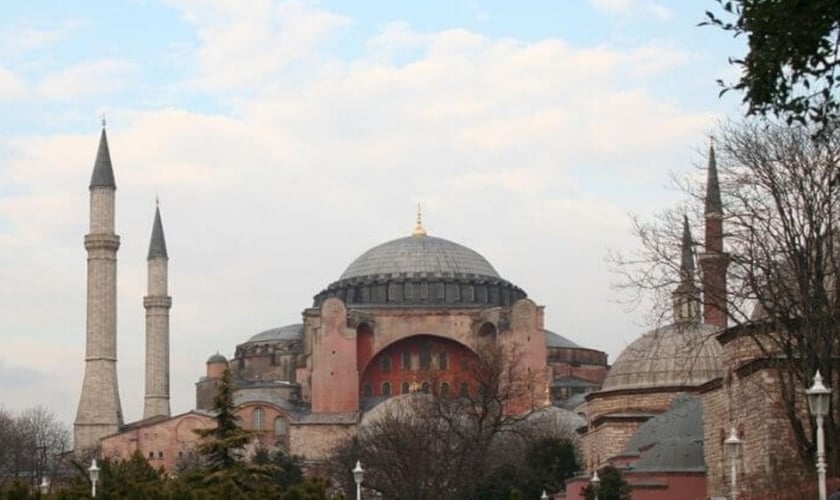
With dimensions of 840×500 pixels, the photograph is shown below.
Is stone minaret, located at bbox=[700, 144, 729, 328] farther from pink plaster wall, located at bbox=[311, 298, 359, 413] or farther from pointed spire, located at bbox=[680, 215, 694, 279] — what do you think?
pink plaster wall, located at bbox=[311, 298, 359, 413]

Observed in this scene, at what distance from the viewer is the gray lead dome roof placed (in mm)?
77562

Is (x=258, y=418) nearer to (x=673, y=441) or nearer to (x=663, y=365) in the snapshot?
(x=663, y=365)

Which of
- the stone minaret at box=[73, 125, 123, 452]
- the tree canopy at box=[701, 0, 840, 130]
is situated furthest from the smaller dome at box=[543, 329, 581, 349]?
the tree canopy at box=[701, 0, 840, 130]

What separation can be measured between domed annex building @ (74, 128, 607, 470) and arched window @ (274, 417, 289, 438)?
0.22 feet

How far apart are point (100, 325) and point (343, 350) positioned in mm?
9947

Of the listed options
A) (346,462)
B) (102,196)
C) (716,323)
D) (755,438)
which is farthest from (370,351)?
(755,438)

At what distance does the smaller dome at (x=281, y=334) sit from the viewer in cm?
8169

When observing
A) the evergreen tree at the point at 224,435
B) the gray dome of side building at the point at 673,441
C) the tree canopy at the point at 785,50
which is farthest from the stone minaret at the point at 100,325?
the tree canopy at the point at 785,50

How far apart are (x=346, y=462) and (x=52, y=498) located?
1202 inches

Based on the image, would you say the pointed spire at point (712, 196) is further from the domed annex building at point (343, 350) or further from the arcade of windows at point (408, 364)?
the arcade of windows at point (408, 364)

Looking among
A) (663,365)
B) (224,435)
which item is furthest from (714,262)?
(663,365)

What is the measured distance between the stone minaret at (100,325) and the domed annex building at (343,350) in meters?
0.04

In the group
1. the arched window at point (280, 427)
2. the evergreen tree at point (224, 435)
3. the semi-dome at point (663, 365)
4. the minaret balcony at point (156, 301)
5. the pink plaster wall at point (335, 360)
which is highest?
the minaret balcony at point (156, 301)

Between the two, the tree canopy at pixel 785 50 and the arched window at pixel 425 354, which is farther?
the arched window at pixel 425 354
